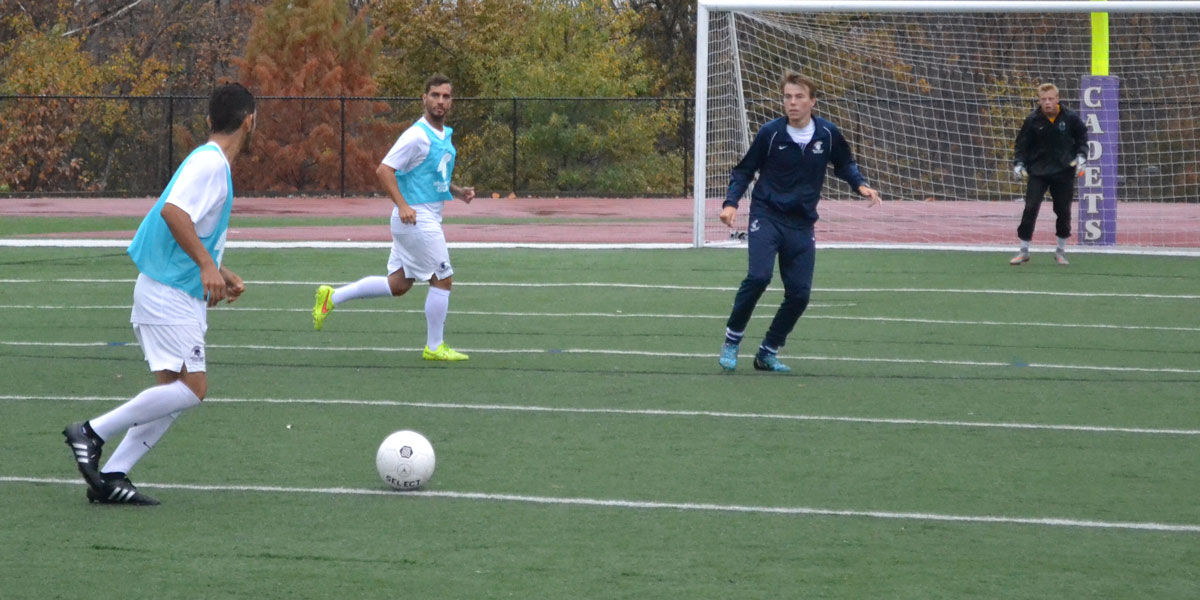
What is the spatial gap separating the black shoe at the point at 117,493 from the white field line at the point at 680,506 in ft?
1.18

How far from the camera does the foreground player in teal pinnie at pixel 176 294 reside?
18.9ft

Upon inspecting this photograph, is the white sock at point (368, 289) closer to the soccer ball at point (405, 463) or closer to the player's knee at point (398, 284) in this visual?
the player's knee at point (398, 284)

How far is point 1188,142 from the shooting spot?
24.6 meters

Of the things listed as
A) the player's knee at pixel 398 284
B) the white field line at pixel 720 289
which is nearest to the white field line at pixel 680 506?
the player's knee at pixel 398 284

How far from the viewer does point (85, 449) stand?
5.88 meters

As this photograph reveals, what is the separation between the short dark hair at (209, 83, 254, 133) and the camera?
5902mm

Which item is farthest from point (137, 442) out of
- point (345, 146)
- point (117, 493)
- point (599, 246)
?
point (345, 146)

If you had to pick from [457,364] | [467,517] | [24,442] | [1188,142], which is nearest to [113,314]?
[457,364]

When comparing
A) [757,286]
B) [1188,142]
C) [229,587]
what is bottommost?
[229,587]

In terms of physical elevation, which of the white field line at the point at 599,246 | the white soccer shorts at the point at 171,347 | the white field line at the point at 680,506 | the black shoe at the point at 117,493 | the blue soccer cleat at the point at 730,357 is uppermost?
the white field line at the point at 599,246

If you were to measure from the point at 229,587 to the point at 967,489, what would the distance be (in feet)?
10.3

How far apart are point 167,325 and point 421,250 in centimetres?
424

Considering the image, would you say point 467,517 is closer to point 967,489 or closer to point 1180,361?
point 967,489

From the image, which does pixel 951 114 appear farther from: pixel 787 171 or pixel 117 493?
pixel 117 493
